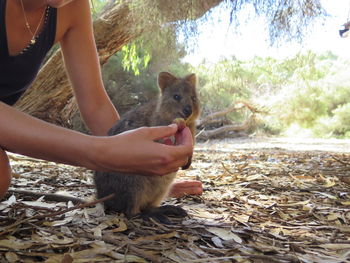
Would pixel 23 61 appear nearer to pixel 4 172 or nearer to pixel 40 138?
pixel 4 172

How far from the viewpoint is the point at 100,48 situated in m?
4.54

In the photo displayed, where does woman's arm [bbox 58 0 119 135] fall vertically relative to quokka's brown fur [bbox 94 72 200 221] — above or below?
above

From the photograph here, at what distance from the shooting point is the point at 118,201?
195cm

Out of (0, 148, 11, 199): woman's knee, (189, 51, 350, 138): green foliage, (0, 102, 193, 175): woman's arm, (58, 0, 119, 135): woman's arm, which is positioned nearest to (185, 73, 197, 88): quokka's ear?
(58, 0, 119, 135): woman's arm

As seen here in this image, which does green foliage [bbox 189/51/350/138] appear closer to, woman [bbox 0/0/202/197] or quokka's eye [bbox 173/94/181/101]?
quokka's eye [bbox 173/94/181/101]

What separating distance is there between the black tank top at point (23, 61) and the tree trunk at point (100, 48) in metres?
2.03

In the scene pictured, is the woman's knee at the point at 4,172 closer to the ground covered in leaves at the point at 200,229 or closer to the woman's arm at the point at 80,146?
the ground covered in leaves at the point at 200,229

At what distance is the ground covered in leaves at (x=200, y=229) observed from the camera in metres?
1.35

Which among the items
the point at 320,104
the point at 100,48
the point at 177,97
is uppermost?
the point at 100,48

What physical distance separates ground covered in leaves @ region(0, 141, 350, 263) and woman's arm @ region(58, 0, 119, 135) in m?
0.48

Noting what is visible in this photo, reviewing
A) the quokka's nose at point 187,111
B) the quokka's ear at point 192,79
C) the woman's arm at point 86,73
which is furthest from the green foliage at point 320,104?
the woman's arm at point 86,73

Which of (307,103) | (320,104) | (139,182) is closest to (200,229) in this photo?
(139,182)

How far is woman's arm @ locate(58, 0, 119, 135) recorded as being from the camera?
2129 mm

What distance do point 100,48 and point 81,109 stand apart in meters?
2.48
